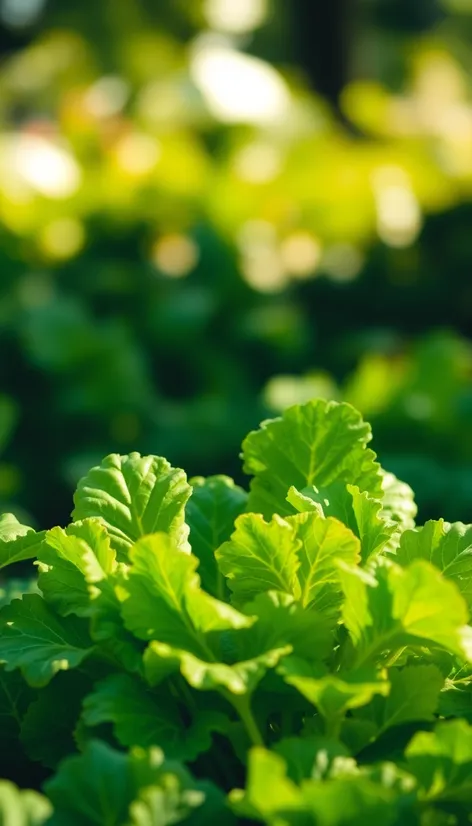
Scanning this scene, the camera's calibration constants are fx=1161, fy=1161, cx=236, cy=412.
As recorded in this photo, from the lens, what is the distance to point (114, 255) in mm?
5031

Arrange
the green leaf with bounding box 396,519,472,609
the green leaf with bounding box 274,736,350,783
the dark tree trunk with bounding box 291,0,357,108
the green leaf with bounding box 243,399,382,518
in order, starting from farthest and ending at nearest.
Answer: the dark tree trunk with bounding box 291,0,357,108 < the green leaf with bounding box 243,399,382,518 < the green leaf with bounding box 396,519,472,609 < the green leaf with bounding box 274,736,350,783

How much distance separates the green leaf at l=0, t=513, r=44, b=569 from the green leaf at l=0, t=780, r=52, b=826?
1.05 feet

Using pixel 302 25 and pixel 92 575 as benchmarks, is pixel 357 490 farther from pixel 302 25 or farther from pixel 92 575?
pixel 302 25

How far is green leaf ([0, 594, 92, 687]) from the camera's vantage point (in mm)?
1160

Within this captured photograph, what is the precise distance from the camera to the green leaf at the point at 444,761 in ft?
3.44

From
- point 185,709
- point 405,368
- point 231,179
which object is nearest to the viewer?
point 185,709

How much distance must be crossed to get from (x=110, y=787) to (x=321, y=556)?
32cm

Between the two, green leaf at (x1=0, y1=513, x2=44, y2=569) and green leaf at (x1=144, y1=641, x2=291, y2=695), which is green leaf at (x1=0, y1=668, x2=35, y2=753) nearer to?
green leaf at (x1=0, y1=513, x2=44, y2=569)

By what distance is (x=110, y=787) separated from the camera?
1003 mm

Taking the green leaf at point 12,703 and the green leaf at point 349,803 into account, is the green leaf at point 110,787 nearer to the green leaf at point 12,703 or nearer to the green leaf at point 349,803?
the green leaf at point 349,803

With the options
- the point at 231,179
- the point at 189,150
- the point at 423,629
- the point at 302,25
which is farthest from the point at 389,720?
the point at 302,25

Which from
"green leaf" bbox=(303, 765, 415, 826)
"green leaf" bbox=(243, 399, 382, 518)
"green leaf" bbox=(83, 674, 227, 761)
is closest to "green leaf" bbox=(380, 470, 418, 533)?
"green leaf" bbox=(243, 399, 382, 518)

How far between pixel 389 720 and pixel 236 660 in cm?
16

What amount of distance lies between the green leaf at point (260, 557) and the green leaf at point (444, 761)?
0.71 ft
